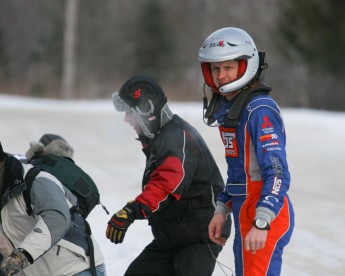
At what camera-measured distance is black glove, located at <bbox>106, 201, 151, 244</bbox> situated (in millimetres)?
3396

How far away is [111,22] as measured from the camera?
4484cm

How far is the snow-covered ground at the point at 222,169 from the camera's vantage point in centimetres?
557

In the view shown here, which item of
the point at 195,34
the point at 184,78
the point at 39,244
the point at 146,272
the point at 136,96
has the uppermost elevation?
the point at 195,34

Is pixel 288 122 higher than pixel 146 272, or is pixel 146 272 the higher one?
pixel 288 122

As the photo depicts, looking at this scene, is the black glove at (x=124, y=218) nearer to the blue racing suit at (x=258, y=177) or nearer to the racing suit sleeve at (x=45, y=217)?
the racing suit sleeve at (x=45, y=217)

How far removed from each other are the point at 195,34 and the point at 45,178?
41.6 m

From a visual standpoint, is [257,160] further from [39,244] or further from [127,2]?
[127,2]

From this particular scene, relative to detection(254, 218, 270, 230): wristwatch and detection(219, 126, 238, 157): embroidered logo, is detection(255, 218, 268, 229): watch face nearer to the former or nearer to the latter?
detection(254, 218, 270, 230): wristwatch

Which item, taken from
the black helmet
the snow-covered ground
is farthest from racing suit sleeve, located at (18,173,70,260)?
the snow-covered ground

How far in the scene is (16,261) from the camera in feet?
9.73

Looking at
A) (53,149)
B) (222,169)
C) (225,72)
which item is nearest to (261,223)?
(225,72)

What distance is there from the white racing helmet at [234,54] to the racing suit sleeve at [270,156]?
8.1 inches

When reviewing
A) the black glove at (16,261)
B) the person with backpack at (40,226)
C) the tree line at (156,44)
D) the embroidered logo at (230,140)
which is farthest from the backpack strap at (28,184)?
the tree line at (156,44)

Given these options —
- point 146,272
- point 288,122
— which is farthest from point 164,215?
point 288,122
